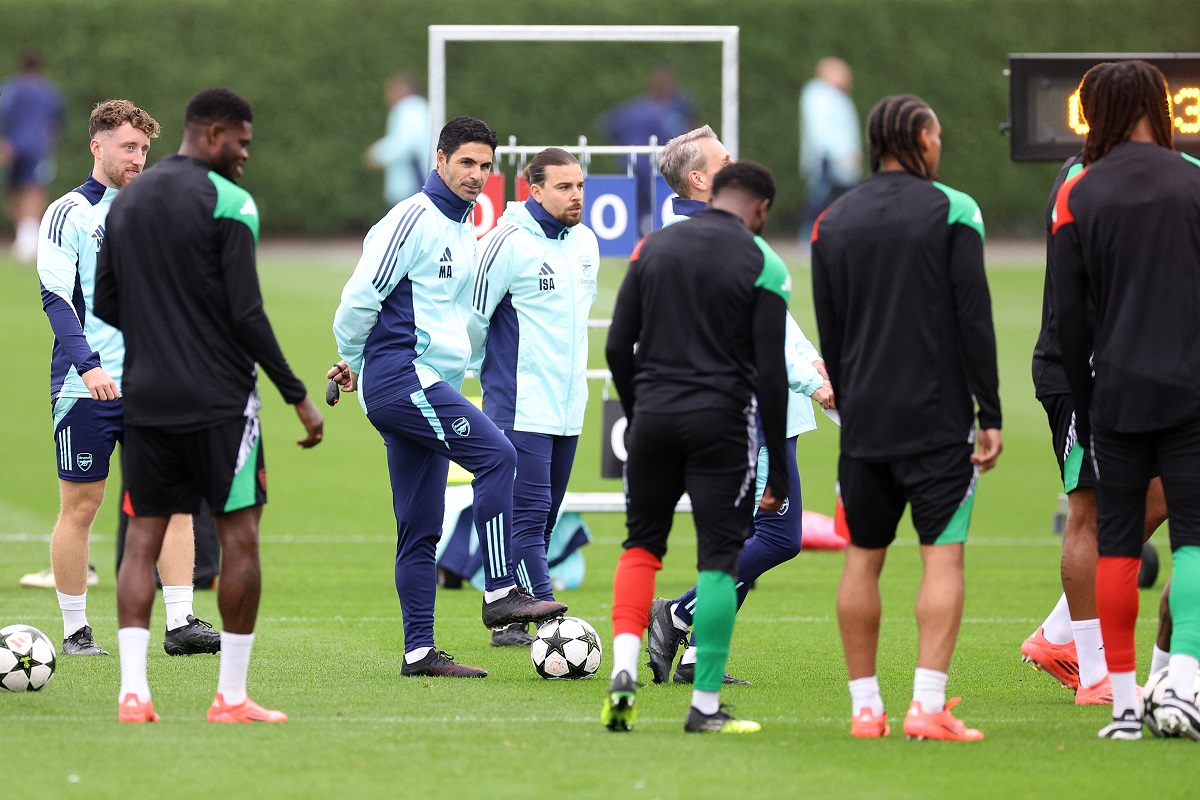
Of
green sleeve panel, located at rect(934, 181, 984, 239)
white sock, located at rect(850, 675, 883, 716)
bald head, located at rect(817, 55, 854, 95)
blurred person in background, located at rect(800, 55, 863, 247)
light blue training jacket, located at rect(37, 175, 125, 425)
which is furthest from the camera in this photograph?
blurred person in background, located at rect(800, 55, 863, 247)

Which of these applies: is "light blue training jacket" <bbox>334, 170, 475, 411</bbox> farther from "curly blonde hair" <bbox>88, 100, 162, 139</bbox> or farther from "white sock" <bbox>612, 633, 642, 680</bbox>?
"white sock" <bbox>612, 633, 642, 680</bbox>

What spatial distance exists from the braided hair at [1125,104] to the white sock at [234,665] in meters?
3.25

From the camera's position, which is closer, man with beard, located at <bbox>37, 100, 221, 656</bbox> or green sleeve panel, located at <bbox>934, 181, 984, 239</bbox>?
green sleeve panel, located at <bbox>934, 181, 984, 239</bbox>

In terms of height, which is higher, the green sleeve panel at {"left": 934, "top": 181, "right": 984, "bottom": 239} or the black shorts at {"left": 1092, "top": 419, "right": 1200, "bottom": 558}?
the green sleeve panel at {"left": 934, "top": 181, "right": 984, "bottom": 239}

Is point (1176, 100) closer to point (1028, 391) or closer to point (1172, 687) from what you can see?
point (1172, 687)

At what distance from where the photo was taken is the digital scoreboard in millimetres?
9508

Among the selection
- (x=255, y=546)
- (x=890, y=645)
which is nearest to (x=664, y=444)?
(x=255, y=546)

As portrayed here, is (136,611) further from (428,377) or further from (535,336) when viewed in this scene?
(535,336)

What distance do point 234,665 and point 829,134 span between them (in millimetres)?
18810

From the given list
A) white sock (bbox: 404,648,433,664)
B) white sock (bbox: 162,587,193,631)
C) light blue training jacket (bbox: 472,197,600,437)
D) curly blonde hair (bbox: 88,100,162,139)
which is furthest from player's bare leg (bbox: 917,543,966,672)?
curly blonde hair (bbox: 88,100,162,139)

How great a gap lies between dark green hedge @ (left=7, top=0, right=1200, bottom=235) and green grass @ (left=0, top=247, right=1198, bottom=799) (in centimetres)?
1296

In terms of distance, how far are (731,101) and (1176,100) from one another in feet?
8.42

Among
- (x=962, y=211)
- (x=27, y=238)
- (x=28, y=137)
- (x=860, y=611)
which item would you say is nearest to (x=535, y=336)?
(x=860, y=611)

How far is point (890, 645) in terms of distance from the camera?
322 inches
